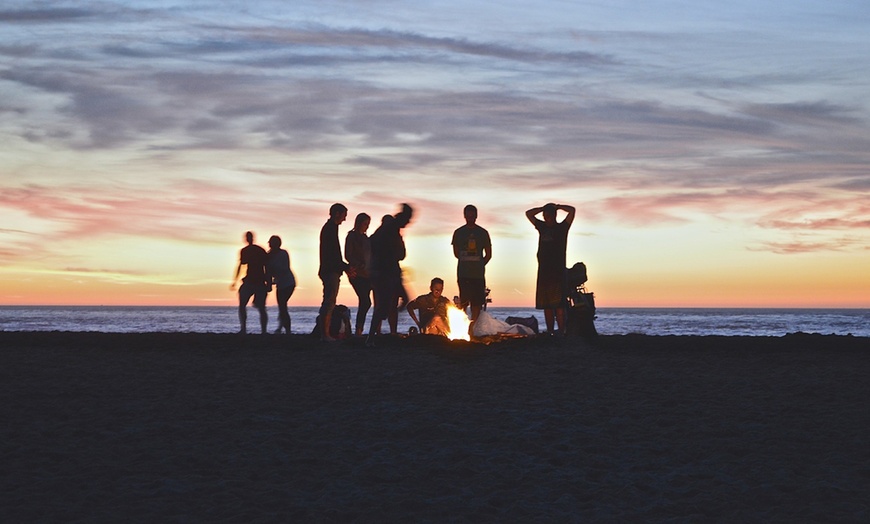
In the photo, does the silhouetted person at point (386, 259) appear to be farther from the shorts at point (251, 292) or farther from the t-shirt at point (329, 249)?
the shorts at point (251, 292)

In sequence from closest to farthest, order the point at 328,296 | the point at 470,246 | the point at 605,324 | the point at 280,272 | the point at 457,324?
the point at 328,296 → the point at 470,246 → the point at 457,324 → the point at 280,272 → the point at 605,324

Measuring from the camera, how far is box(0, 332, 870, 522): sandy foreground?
5.65 meters

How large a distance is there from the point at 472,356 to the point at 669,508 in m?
6.39

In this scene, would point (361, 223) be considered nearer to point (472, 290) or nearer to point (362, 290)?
point (362, 290)

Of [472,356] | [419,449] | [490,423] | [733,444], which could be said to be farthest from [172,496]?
[472,356]

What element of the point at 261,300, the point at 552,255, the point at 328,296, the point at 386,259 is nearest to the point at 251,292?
the point at 261,300

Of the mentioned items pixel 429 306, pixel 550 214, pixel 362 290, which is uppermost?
pixel 550 214

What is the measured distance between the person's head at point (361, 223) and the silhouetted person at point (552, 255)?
2606 mm

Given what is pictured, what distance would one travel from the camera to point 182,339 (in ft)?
47.0

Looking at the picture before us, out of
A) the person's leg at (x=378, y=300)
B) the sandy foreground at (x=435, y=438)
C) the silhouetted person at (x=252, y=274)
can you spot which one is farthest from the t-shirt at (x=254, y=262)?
the sandy foreground at (x=435, y=438)

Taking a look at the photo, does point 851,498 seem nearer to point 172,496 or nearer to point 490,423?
point 490,423

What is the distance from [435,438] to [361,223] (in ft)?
23.6

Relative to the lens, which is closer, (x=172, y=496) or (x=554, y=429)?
(x=172, y=496)

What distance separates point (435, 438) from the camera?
7305 millimetres
